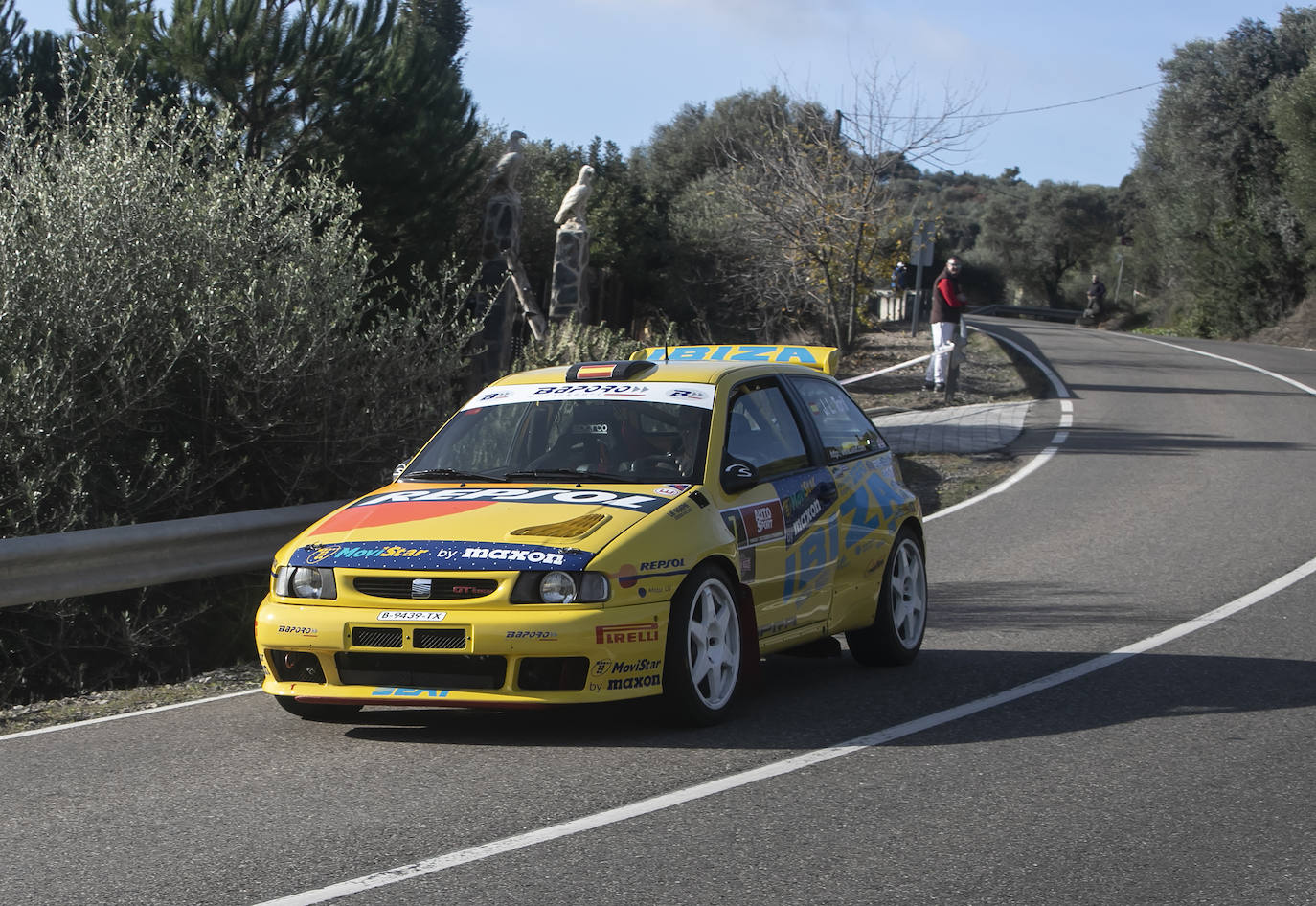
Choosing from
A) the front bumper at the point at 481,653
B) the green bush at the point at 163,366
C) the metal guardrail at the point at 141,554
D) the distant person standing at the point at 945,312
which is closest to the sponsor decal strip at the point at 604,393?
the front bumper at the point at 481,653

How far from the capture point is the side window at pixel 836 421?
27.0 ft

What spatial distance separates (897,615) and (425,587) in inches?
121

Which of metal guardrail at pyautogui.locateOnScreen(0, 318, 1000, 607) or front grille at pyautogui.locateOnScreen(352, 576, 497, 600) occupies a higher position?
front grille at pyautogui.locateOnScreen(352, 576, 497, 600)

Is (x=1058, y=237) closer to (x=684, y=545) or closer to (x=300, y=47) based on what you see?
(x=300, y=47)

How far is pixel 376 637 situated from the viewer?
6277 millimetres

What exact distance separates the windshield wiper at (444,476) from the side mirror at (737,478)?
103cm

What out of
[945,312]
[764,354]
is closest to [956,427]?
[945,312]

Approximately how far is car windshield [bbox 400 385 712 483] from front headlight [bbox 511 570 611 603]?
962mm

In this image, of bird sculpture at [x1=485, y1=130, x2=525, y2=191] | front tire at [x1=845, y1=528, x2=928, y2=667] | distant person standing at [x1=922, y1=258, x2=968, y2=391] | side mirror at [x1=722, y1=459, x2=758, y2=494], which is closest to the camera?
side mirror at [x1=722, y1=459, x2=758, y2=494]

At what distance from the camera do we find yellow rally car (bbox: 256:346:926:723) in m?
6.18

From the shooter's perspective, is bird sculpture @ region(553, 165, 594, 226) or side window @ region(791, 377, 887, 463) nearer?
side window @ region(791, 377, 887, 463)

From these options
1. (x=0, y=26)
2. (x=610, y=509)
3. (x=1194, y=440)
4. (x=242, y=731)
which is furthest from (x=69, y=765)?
(x=0, y=26)

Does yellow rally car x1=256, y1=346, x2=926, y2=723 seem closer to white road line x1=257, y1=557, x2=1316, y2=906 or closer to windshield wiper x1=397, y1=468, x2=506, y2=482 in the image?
windshield wiper x1=397, y1=468, x2=506, y2=482

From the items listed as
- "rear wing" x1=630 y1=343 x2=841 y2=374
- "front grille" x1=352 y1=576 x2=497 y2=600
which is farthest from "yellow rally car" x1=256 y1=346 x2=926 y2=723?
"rear wing" x1=630 y1=343 x2=841 y2=374
